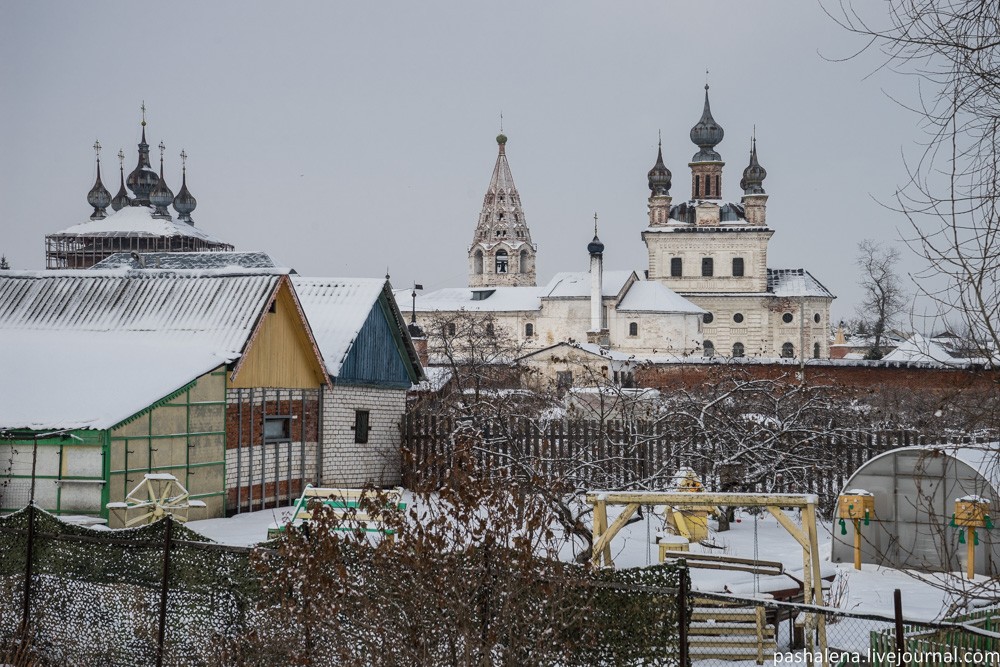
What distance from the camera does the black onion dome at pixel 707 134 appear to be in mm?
84688

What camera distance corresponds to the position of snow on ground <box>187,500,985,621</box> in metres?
10.9

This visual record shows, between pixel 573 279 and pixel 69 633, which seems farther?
pixel 573 279

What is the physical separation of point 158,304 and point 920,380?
85.0 ft

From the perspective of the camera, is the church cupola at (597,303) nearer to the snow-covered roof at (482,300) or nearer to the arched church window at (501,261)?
the snow-covered roof at (482,300)

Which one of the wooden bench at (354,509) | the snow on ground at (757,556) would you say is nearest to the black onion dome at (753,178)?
the snow on ground at (757,556)

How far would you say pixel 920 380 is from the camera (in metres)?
35.8

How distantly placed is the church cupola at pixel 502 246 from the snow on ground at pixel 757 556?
249 ft

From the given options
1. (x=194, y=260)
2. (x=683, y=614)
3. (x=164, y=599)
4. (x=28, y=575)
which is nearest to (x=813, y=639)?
(x=683, y=614)

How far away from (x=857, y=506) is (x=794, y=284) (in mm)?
67314

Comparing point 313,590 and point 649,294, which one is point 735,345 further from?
point 313,590

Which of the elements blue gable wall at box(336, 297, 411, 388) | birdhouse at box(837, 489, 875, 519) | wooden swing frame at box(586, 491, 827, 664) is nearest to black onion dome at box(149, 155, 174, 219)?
blue gable wall at box(336, 297, 411, 388)

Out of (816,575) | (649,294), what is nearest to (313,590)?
(816,575)

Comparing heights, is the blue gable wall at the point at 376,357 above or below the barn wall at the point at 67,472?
above

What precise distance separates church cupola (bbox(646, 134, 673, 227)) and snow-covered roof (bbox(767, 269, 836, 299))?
30.3 ft
